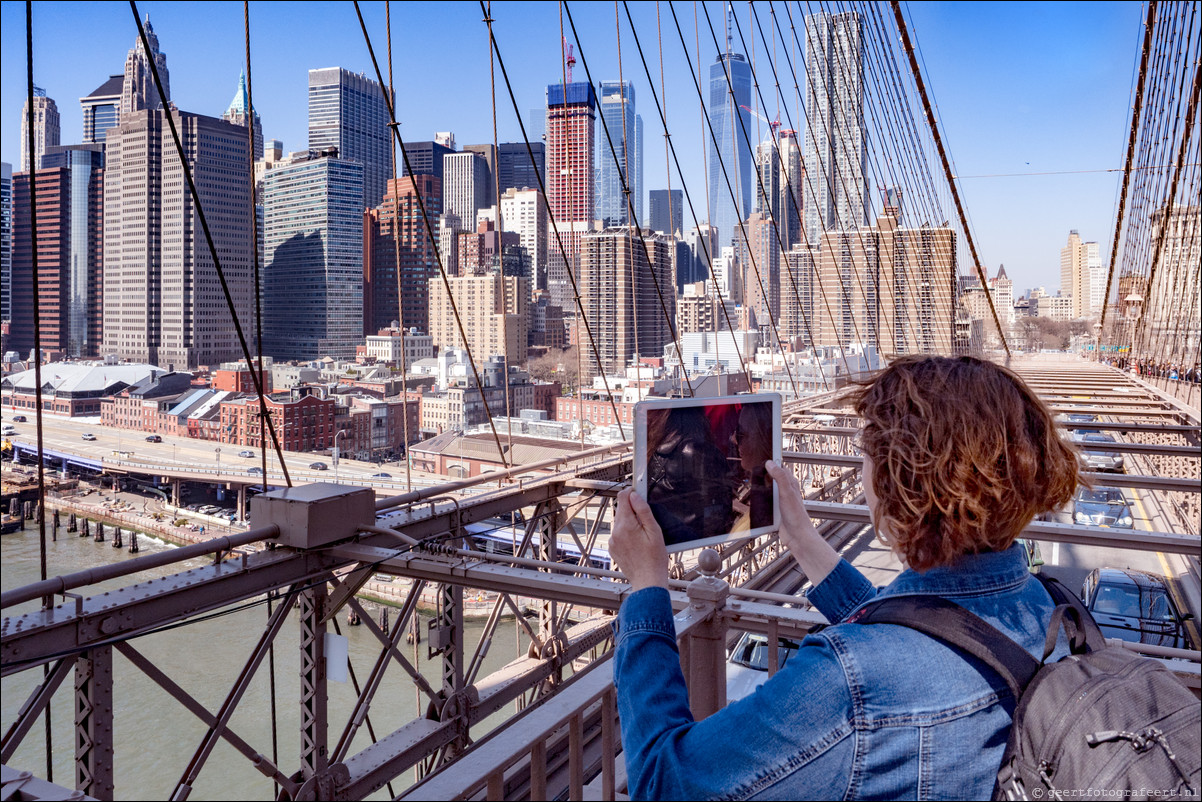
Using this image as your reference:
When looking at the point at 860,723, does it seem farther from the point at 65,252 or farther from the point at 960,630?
the point at 65,252

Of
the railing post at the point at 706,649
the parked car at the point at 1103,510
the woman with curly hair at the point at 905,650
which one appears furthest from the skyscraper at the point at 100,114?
the woman with curly hair at the point at 905,650

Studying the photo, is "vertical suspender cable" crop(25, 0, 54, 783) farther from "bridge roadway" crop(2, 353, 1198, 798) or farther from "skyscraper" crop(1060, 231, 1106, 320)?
"skyscraper" crop(1060, 231, 1106, 320)

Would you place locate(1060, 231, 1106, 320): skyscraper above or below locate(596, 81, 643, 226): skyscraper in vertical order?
below

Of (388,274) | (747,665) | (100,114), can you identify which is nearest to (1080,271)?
(388,274)

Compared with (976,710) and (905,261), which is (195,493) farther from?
(976,710)

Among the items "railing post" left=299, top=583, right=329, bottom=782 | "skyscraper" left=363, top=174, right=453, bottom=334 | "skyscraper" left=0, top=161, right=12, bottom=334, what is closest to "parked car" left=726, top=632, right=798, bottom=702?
"railing post" left=299, top=583, right=329, bottom=782

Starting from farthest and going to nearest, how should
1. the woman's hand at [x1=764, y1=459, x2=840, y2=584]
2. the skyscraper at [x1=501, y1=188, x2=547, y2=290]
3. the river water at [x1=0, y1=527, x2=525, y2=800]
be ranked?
the skyscraper at [x1=501, y1=188, x2=547, y2=290] → the river water at [x1=0, y1=527, x2=525, y2=800] → the woman's hand at [x1=764, y1=459, x2=840, y2=584]

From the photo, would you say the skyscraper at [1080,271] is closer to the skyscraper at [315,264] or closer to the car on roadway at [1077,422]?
the skyscraper at [315,264]

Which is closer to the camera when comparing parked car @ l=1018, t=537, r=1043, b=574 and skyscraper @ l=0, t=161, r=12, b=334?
parked car @ l=1018, t=537, r=1043, b=574

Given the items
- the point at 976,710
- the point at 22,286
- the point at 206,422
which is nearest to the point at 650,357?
the point at 206,422
